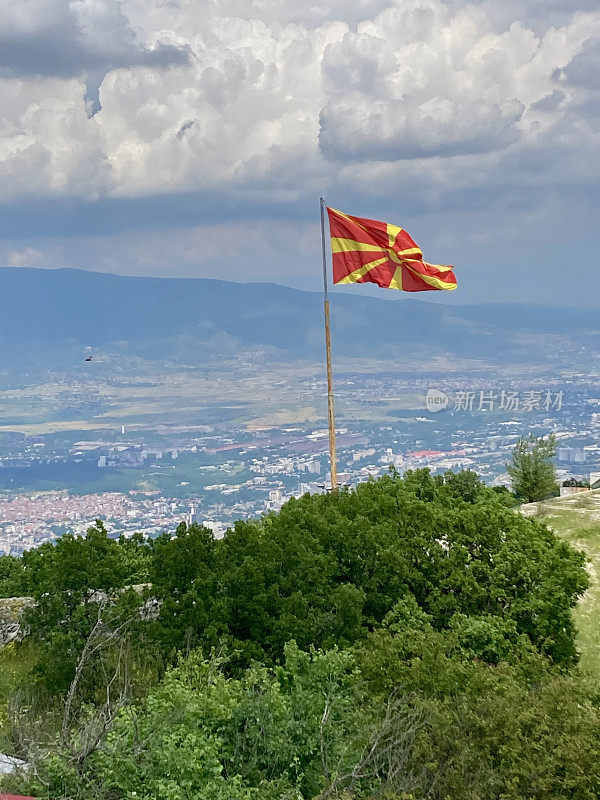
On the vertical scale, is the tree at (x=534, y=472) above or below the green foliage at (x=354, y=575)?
below

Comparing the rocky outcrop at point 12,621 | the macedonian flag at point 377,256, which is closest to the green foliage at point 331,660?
the rocky outcrop at point 12,621

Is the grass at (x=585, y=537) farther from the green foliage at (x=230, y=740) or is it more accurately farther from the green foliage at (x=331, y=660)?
the green foliage at (x=230, y=740)

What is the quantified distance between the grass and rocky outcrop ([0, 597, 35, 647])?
16.5m

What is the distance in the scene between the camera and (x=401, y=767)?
1557cm

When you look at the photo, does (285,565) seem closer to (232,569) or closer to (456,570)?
(232,569)

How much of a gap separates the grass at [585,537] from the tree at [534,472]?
442 inches

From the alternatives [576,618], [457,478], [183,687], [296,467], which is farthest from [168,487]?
[183,687]

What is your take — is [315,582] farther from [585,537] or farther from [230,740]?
[585,537]

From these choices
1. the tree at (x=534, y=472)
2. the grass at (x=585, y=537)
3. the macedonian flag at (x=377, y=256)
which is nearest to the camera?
the macedonian flag at (x=377, y=256)

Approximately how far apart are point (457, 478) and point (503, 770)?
3649cm

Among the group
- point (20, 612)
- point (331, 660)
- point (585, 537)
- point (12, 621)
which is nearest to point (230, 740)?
point (331, 660)

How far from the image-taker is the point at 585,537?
38.0 metres

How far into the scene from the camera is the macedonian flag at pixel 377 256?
27.1 meters

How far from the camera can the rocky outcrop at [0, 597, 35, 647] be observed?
2592cm
